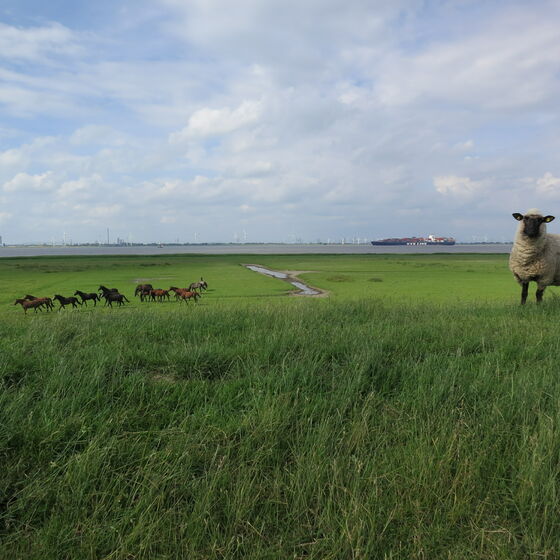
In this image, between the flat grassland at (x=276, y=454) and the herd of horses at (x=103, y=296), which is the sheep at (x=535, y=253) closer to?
the flat grassland at (x=276, y=454)

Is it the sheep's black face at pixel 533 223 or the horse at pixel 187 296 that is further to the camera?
the horse at pixel 187 296

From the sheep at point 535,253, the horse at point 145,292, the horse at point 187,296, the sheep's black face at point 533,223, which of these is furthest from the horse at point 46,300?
the sheep's black face at point 533,223

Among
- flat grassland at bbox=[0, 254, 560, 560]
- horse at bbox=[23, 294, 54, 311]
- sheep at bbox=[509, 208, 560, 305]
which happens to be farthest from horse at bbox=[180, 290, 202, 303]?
flat grassland at bbox=[0, 254, 560, 560]

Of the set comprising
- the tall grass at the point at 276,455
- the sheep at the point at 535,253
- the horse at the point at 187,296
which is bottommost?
the horse at the point at 187,296

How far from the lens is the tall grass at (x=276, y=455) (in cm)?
222

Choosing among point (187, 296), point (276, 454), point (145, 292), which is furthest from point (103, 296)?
point (276, 454)

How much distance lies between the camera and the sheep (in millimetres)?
10578

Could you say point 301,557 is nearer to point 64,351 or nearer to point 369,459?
point 369,459

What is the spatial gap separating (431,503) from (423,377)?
6.19ft

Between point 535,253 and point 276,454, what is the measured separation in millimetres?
11310

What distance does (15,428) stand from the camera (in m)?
3.04

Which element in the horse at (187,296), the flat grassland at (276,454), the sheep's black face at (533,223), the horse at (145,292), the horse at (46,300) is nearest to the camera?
the flat grassland at (276,454)

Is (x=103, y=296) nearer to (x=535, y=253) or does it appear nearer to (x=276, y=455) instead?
(x=535, y=253)

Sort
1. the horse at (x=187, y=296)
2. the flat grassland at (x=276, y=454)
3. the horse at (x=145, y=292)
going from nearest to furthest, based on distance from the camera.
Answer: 1. the flat grassland at (x=276, y=454)
2. the horse at (x=187, y=296)
3. the horse at (x=145, y=292)
